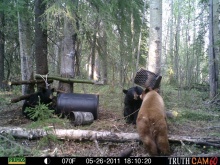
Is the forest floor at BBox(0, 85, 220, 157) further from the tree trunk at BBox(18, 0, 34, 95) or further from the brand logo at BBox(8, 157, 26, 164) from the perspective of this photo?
the tree trunk at BBox(18, 0, 34, 95)

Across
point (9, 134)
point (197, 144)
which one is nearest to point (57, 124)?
point (9, 134)

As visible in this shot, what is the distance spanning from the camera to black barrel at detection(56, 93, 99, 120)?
7.46m

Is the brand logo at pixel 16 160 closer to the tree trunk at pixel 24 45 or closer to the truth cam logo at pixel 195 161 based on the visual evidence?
the truth cam logo at pixel 195 161

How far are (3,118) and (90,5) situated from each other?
4.20 meters

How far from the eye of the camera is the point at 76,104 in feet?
24.6

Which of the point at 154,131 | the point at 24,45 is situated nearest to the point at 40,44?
the point at 24,45

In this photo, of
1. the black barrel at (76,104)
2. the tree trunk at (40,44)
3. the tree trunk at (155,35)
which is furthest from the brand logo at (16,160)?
the tree trunk at (40,44)

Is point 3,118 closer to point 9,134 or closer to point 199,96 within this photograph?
point 9,134

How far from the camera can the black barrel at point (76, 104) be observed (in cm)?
746

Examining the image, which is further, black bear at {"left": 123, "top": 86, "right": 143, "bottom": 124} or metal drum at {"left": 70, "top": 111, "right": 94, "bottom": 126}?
black bear at {"left": 123, "top": 86, "right": 143, "bottom": 124}

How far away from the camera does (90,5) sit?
28.2 ft

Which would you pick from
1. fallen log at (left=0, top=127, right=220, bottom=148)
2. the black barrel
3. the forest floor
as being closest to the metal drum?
the forest floor
